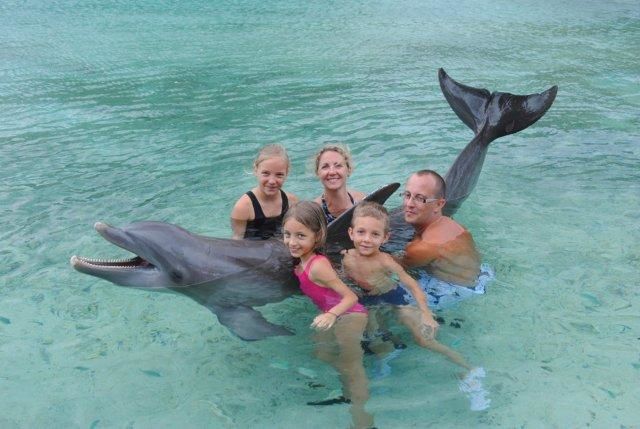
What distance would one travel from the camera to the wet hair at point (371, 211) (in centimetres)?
431

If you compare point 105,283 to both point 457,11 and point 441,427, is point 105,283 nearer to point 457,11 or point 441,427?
point 441,427

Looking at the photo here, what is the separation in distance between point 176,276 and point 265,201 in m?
1.29

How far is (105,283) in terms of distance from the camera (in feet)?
18.5

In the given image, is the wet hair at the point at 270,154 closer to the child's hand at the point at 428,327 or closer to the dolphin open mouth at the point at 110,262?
the dolphin open mouth at the point at 110,262

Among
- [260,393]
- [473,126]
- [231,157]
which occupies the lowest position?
[260,393]

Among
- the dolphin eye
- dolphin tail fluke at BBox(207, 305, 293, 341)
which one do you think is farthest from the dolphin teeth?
dolphin tail fluke at BBox(207, 305, 293, 341)

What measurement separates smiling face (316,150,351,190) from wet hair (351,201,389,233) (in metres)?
0.95

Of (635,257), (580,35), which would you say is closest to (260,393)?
(635,257)

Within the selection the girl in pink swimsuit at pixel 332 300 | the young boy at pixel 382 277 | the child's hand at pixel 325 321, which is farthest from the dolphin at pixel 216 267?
the child's hand at pixel 325 321

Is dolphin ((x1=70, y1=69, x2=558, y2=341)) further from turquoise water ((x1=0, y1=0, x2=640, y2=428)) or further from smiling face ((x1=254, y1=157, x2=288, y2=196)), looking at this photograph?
smiling face ((x1=254, y1=157, x2=288, y2=196))

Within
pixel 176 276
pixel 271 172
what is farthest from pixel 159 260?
pixel 271 172

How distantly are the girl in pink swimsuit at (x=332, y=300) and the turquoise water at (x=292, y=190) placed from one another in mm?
137

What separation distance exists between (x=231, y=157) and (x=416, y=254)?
13.9 feet

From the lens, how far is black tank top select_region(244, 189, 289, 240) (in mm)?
5457
